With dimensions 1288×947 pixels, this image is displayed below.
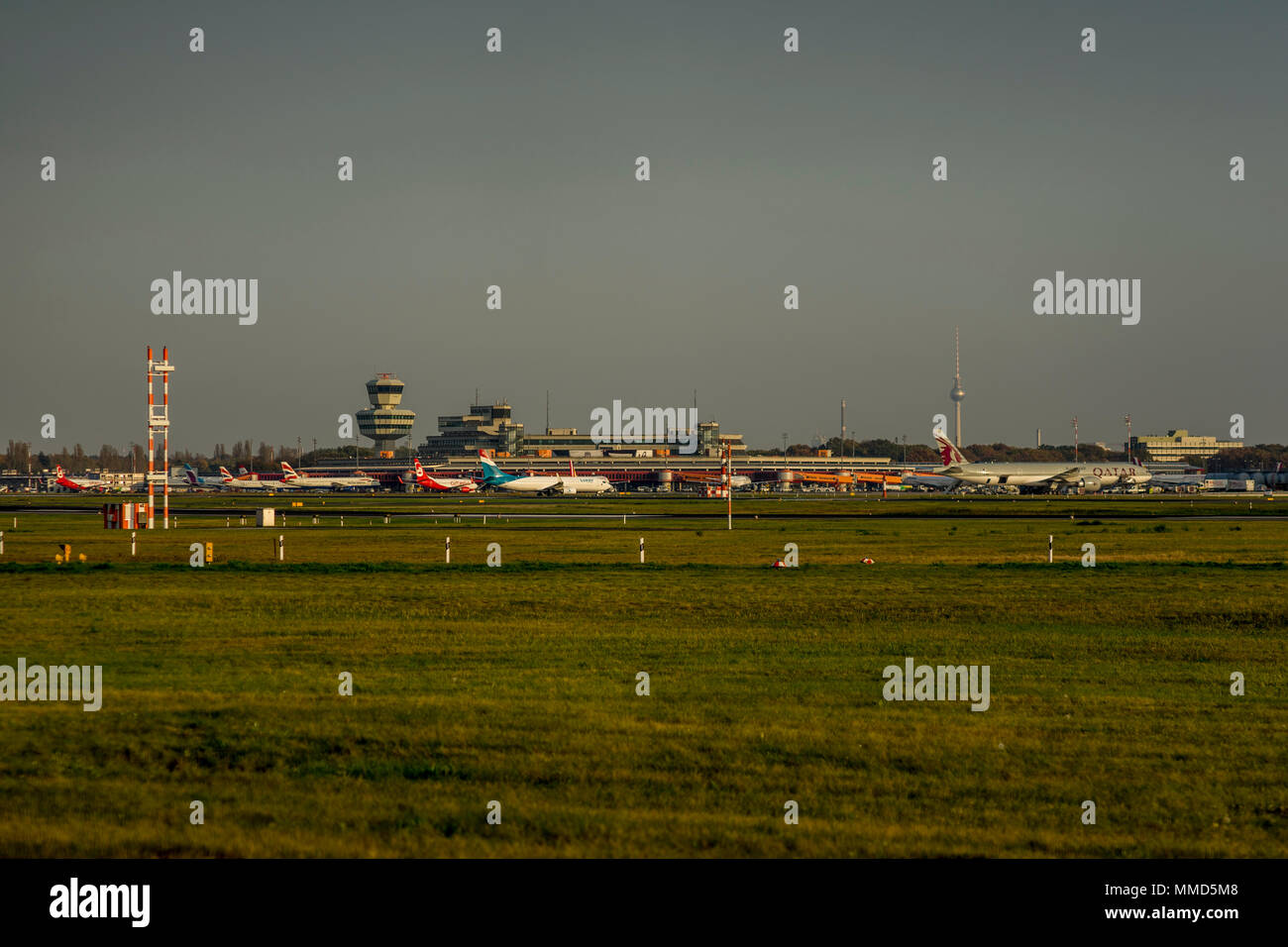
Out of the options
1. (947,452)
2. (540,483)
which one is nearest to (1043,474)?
(947,452)

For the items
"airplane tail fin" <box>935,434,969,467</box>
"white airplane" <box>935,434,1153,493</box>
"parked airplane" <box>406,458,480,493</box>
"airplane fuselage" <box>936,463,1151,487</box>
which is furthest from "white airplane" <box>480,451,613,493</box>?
"airplane tail fin" <box>935,434,969,467</box>

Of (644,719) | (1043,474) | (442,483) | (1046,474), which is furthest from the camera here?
(442,483)

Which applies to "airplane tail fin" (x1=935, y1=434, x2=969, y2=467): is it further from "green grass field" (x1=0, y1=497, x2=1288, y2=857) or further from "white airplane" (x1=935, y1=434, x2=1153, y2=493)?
"green grass field" (x1=0, y1=497, x2=1288, y2=857)

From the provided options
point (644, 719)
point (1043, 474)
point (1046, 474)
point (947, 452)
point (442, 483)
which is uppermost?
point (947, 452)

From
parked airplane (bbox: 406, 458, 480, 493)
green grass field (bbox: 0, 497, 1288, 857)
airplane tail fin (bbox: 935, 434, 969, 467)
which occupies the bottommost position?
green grass field (bbox: 0, 497, 1288, 857)

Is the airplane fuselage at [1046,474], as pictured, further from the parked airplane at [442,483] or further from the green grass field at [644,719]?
the green grass field at [644,719]

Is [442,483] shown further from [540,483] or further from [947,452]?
[947,452]

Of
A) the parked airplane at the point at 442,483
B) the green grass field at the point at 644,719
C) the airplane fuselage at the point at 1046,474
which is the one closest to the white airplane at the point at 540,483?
the parked airplane at the point at 442,483
